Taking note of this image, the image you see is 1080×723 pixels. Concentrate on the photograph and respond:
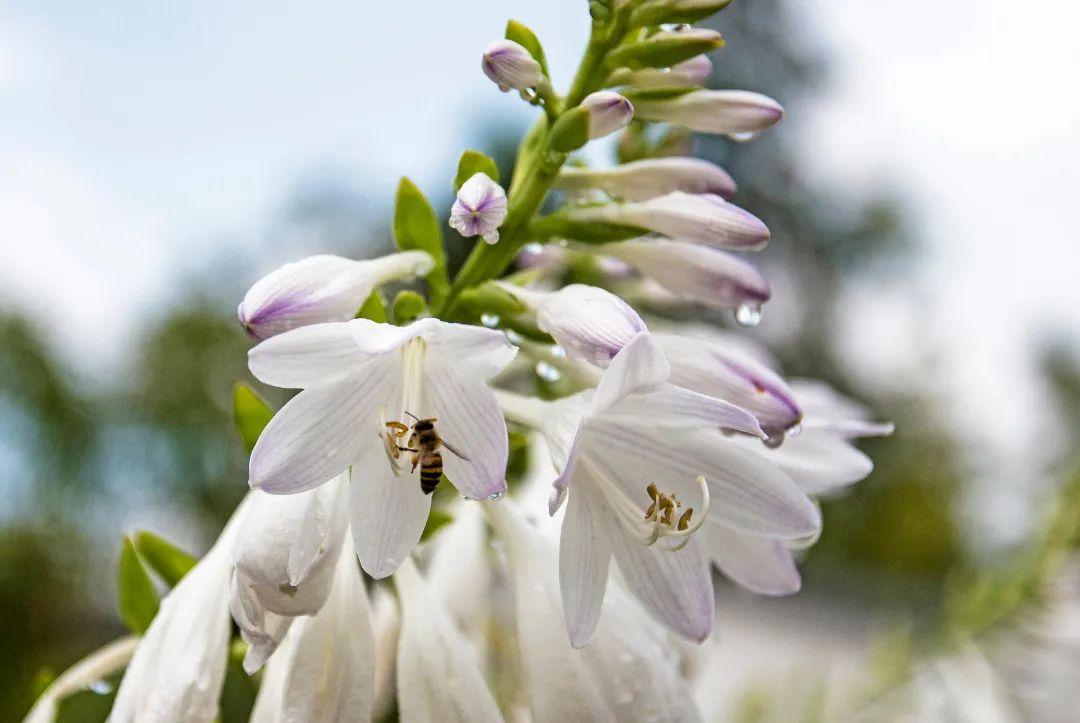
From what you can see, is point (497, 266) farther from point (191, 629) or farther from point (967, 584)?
point (967, 584)

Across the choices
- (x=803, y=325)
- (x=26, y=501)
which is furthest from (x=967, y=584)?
(x=803, y=325)

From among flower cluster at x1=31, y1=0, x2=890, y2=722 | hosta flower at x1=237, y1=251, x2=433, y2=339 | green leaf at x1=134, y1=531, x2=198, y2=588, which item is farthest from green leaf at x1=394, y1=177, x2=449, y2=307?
green leaf at x1=134, y1=531, x2=198, y2=588

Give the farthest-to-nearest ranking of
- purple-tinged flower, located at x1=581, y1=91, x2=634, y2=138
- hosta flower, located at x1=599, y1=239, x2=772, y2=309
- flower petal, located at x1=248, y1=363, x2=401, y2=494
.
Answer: hosta flower, located at x1=599, y1=239, x2=772, y2=309 < purple-tinged flower, located at x1=581, y1=91, x2=634, y2=138 < flower petal, located at x1=248, y1=363, x2=401, y2=494

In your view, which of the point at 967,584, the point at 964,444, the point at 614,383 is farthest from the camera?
the point at 964,444

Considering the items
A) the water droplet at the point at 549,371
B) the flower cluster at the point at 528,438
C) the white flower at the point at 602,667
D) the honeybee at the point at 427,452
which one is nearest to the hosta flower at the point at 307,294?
the flower cluster at the point at 528,438

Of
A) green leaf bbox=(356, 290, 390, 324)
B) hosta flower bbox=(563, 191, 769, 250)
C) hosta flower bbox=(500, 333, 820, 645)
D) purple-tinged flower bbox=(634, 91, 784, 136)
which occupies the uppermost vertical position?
purple-tinged flower bbox=(634, 91, 784, 136)

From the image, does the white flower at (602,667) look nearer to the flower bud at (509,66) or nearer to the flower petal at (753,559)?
the flower petal at (753,559)

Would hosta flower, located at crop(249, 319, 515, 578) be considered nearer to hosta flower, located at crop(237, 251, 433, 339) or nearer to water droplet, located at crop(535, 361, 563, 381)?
hosta flower, located at crop(237, 251, 433, 339)

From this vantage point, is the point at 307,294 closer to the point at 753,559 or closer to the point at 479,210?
the point at 479,210
